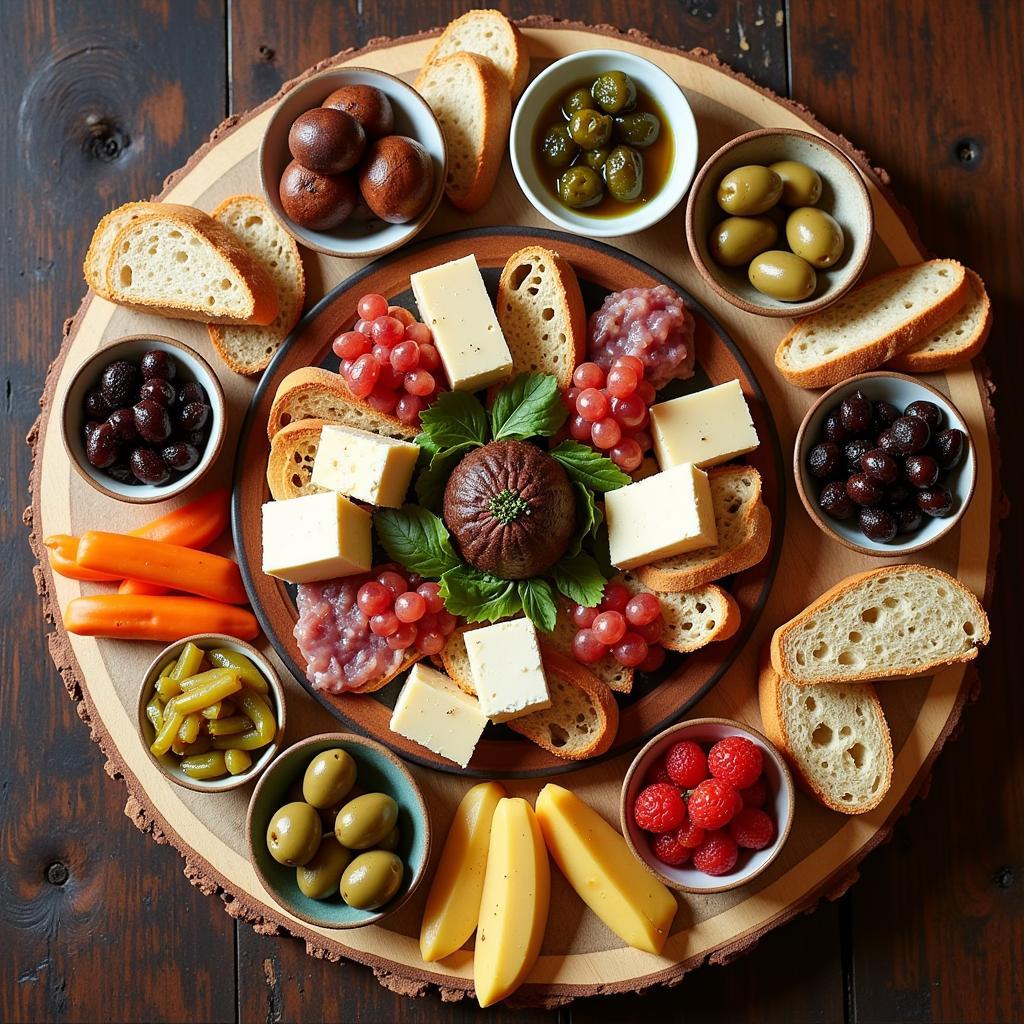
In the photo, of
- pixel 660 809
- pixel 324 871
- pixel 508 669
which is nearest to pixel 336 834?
pixel 324 871

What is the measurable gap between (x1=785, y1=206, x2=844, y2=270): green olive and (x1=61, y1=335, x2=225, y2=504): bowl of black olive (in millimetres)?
1872

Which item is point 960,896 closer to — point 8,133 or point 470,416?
point 470,416

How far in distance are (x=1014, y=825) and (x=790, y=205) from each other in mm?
2234

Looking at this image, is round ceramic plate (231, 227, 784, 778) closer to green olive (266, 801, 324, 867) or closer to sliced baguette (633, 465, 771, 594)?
sliced baguette (633, 465, 771, 594)

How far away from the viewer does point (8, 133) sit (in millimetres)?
3570

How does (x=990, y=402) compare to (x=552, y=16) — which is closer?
(x=990, y=402)

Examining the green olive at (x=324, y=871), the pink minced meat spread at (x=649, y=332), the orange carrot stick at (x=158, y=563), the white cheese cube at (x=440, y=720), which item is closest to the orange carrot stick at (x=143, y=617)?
the orange carrot stick at (x=158, y=563)

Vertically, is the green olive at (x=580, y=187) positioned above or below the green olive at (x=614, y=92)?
below

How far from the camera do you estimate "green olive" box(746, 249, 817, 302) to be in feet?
9.95

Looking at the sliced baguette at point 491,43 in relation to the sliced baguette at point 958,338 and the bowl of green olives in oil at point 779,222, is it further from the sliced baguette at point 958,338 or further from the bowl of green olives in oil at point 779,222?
the sliced baguette at point 958,338

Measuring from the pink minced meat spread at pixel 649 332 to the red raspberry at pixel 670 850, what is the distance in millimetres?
1403

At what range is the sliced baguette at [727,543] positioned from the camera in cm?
303

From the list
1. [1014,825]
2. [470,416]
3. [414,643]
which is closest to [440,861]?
[414,643]

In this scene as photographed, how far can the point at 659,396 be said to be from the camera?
3.26 meters
